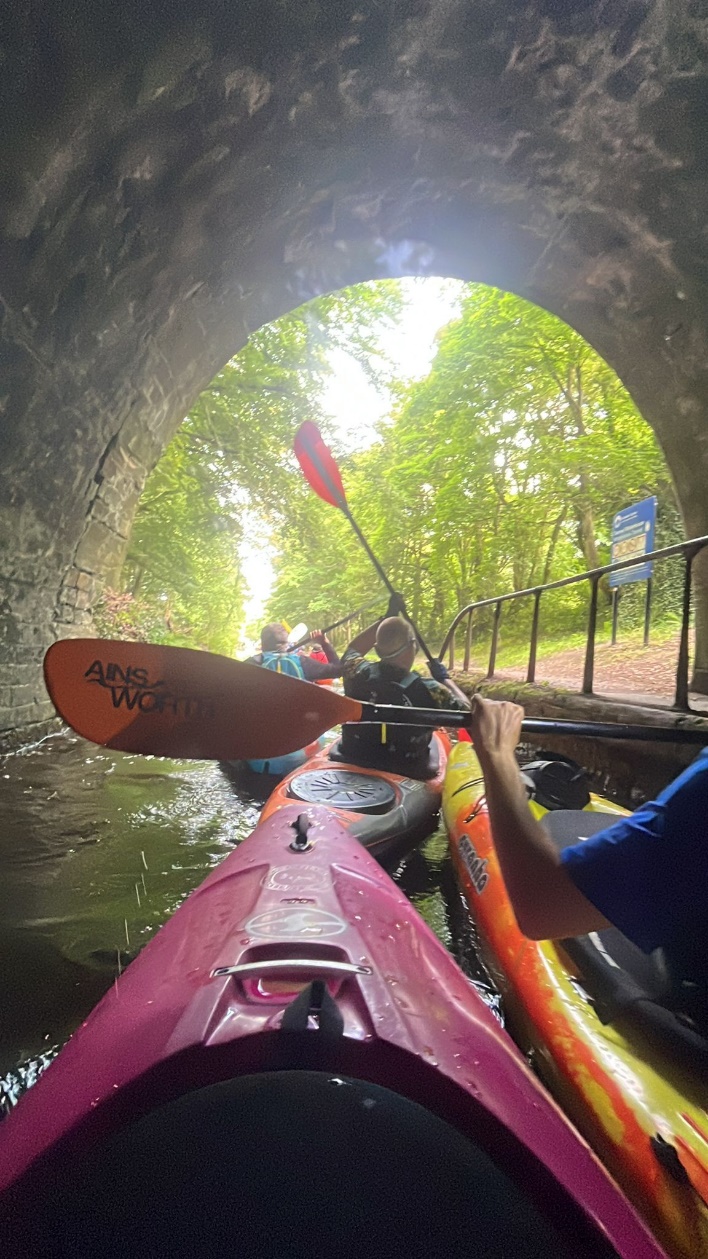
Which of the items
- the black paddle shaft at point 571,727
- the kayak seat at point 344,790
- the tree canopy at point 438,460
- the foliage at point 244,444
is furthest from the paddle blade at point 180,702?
the foliage at point 244,444

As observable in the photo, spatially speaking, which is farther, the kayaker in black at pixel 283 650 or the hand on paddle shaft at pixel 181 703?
A: the kayaker in black at pixel 283 650

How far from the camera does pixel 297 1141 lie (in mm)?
755

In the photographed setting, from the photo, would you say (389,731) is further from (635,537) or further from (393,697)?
(635,537)

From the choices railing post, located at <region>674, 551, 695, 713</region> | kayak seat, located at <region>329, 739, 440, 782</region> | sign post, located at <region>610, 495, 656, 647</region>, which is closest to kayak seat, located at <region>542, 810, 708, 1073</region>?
kayak seat, located at <region>329, 739, 440, 782</region>

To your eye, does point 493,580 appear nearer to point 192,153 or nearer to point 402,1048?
point 192,153

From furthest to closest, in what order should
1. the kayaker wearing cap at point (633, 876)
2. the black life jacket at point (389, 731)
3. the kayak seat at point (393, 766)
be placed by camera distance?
the kayak seat at point (393, 766) < the black life jacket at point (389, 731) < the kayaker wearing cap at point (633, 876)

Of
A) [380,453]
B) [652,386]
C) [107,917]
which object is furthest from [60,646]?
[380,453]

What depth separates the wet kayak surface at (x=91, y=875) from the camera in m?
1.92

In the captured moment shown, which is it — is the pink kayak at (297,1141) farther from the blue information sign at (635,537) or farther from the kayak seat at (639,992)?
the blue information sign at (635,537)

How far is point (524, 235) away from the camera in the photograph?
16.0 feet

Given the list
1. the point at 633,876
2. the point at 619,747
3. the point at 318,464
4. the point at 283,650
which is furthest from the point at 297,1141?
the point at 283,650

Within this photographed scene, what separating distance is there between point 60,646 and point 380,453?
1184cm

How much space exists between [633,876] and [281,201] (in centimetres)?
506

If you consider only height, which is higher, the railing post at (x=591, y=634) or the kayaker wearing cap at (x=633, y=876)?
the railing post at (x=591, y=634)
